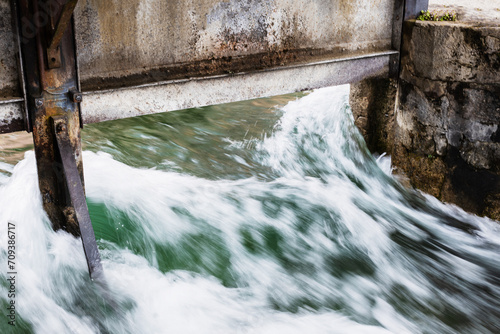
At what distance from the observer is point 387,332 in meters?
3.83

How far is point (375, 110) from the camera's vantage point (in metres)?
6.05

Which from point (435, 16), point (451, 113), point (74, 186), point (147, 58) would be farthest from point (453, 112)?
point (74, 186)

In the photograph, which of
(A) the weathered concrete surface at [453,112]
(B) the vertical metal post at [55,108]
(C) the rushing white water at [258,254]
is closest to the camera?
(B) the vertical metal post at [55,108]

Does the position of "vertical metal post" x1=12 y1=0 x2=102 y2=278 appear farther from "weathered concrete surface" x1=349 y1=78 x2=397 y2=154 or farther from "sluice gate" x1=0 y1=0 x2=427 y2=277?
"weathered concrete surface" x1=349 y1=78 x2=397 y2=154

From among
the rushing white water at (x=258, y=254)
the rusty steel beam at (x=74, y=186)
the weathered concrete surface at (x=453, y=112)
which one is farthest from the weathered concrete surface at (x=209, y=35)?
the rushing white water at (x=258, y=254)

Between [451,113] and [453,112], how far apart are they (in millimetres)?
24

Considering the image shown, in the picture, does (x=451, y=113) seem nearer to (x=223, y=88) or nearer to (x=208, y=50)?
(x=223, y=88)

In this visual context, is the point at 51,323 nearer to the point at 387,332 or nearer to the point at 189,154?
the point at 387,332

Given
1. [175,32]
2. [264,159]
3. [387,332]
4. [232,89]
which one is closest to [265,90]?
[232,89]


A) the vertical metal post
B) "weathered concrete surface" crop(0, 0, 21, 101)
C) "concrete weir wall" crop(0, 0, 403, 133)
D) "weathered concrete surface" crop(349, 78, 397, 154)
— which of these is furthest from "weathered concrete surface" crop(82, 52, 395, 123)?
"weathered concrete surface" crop(0, 0, 21, 101)

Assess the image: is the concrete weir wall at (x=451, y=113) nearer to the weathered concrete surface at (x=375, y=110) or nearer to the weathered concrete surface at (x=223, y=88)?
the weathered concrete surface at (x=375, y=110)

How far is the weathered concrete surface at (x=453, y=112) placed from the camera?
4863 millimetres

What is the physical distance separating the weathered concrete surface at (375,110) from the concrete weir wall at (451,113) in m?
0.05

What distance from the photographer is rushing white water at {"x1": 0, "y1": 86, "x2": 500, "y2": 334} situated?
3.74 metres
